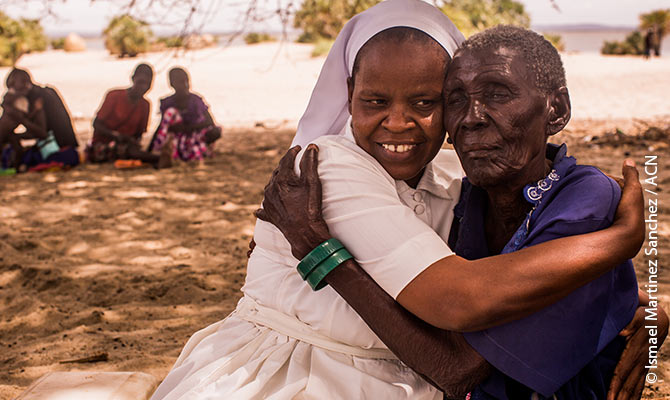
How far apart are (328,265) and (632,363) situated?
0.90m

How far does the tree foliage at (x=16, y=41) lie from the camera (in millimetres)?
24078

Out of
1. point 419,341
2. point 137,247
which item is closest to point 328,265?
point 419,341

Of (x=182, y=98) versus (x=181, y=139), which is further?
(x=182, y=98)

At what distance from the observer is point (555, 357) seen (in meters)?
1.51

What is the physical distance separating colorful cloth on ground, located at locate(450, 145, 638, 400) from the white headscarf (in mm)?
562

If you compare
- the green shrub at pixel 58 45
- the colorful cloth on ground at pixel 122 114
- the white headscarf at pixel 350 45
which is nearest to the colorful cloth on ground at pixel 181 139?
the colorful cloth on ground at pixel 122 114

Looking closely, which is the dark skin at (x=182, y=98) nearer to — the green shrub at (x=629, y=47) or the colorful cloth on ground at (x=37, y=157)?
the colorful cloth on ground at (x=37, y=157)

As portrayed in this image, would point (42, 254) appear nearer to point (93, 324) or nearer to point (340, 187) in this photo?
point (93, 324)

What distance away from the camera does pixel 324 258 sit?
1588 millimetres

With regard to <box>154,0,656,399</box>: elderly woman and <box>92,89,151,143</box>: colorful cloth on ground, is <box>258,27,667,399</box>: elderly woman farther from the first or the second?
<box>92,89,151,143</box>: colorful cloth on ground

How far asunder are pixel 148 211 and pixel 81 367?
3271 millimetres

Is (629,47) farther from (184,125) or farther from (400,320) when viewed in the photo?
(400,320)

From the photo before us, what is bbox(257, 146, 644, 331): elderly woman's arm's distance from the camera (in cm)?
142

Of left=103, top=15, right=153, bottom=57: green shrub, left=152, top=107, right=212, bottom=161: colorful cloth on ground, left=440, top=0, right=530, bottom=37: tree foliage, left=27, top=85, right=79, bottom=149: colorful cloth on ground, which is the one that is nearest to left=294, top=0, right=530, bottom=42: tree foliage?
left=440, top=0, right=530, bottom=37: tree foliage
